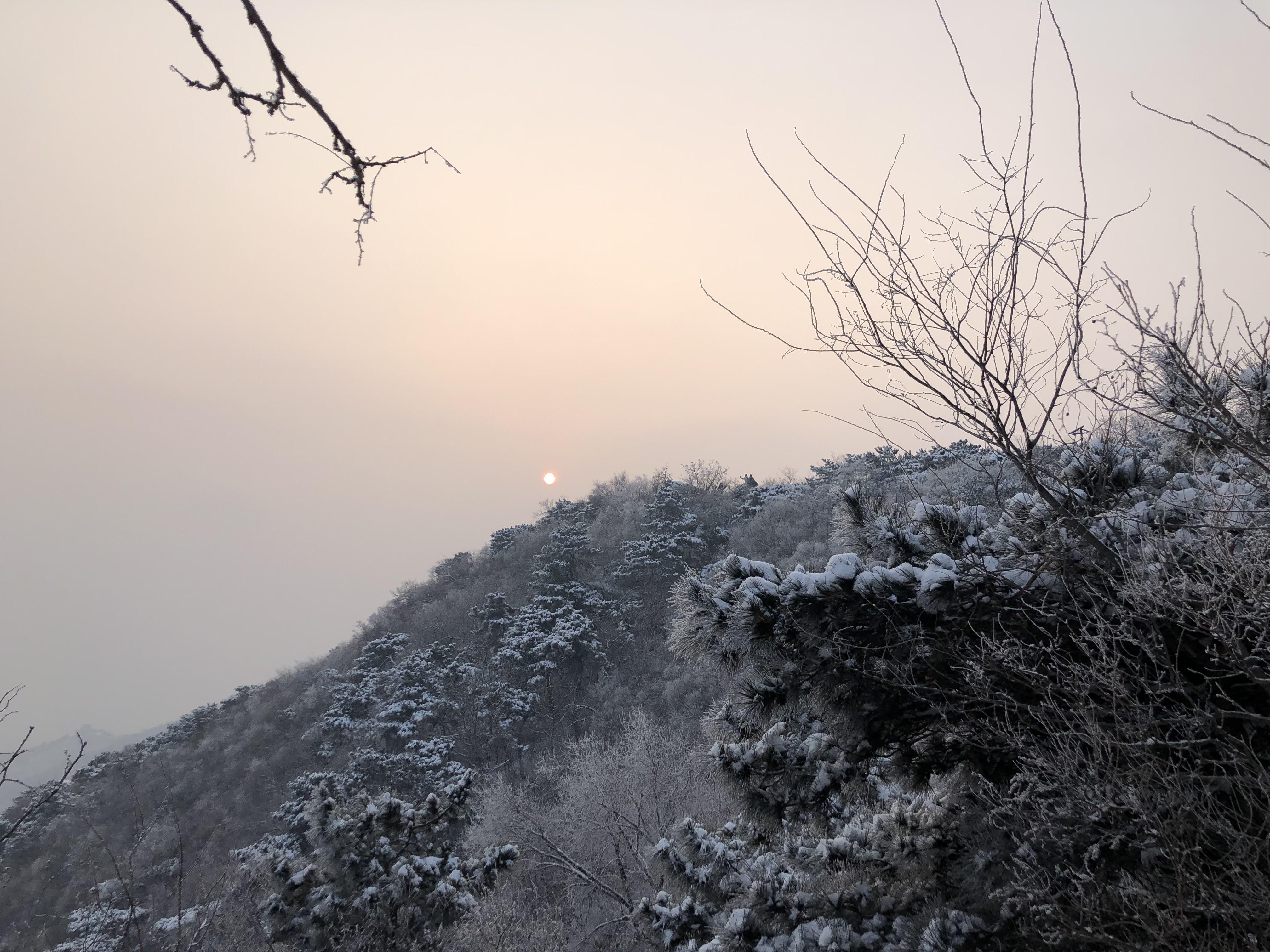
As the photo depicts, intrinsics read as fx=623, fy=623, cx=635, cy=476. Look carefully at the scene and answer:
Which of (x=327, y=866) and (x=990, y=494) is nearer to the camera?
(x=327, y=866)

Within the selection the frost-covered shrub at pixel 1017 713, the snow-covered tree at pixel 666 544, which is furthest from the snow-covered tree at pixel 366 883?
the snow-covered tree at pixel 666 544

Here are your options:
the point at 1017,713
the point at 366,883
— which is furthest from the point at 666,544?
the point at 1017,713

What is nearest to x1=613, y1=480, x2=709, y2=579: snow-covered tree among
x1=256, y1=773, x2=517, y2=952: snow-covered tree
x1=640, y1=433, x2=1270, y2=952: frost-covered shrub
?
x1=256, y1=773, x2=517, y2=952: snow-covered tree

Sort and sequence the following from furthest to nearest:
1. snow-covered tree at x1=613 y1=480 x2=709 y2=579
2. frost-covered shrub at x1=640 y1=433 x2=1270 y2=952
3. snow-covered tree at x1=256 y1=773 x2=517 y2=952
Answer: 1. snow-covered tree at x1=613 y1=480 x2=709 y2=579
2. snow-covered tree at x1=256 y1=773 x2=517 y2=952
3. frost-covered shrub at x1=640 y1=433 x2=1270 y2=952

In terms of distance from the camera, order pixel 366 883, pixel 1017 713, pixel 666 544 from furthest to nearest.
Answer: pixel 666 544 < pixel 366 883 < pixel 1017 713

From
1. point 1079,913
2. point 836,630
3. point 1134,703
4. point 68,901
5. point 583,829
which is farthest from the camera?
point 68,901

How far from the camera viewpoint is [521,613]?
30.7 meters

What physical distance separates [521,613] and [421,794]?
10.3 meters

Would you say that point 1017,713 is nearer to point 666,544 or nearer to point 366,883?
point 366,883

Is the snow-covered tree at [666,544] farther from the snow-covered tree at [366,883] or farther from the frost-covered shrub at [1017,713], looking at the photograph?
the frost-covered shrub at [1017,713]

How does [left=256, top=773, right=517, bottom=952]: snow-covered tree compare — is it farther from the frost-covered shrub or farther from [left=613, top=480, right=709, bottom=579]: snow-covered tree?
[left=613, top=480, right=709, bottom=579]: snow-covered tree

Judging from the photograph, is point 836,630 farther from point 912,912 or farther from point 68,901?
point 68,901

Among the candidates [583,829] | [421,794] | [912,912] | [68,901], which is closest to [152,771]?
[68,901]

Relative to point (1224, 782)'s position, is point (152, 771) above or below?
below
